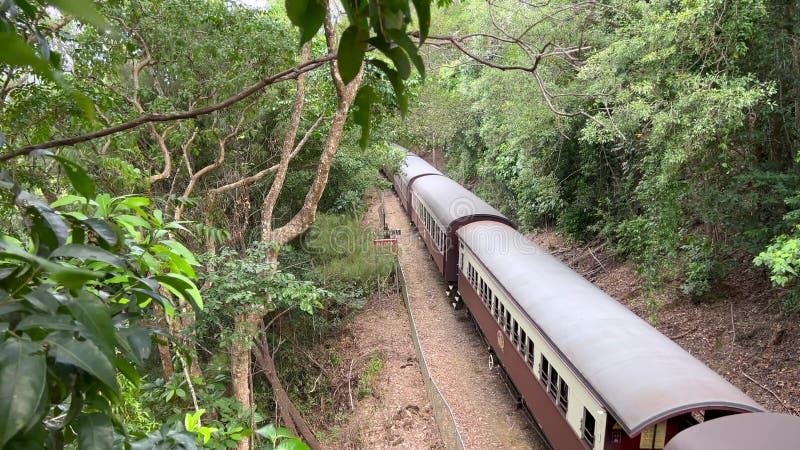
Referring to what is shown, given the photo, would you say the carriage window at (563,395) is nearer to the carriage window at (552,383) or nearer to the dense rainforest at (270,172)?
the carriage window at (552,383)

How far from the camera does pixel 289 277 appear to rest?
609cm

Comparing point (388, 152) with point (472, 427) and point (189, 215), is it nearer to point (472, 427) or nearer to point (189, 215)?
point (189, 215)

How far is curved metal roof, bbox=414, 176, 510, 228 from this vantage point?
13.4 metres

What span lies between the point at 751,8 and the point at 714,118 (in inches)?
73.8

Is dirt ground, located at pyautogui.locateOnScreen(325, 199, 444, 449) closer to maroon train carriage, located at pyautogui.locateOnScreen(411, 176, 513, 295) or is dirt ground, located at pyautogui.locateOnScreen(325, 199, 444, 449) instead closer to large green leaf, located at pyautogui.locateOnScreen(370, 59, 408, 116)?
maroon train carriage, located at pyautogui.locateOnScreen(411, 176, 513, 295)

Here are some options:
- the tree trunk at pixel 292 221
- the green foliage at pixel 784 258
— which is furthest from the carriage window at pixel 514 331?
the tree trunk at pixel 292 221

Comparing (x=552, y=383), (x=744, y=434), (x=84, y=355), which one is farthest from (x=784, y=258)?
(x=84, y=355)

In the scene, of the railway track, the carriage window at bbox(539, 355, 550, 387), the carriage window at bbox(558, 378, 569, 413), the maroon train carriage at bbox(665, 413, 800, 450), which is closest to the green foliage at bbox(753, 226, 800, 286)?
the maroon train carriage at bbox(665, 413, 800, 450)

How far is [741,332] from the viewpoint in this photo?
9.44 meters

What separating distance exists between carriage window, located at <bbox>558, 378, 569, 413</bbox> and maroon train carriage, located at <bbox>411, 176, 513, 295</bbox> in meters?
6.71

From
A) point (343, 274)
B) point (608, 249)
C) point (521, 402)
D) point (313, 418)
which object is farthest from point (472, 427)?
point (608, 249)

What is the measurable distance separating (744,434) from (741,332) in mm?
6466

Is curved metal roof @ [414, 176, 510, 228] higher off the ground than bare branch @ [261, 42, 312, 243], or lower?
lower

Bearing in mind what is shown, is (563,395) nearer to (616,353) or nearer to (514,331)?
(616,353)
